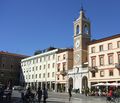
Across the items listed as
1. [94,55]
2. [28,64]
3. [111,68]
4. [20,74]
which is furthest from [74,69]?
[20,74]

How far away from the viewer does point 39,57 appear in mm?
87188

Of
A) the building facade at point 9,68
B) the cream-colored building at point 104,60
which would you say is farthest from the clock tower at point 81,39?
the building facade at point 9,68

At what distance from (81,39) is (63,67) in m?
11.1

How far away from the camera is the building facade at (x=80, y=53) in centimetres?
6239

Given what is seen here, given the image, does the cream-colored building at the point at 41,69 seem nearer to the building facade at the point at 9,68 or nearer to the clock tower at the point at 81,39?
the building facade at the point at 9,68

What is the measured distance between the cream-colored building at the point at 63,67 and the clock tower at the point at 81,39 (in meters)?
4.32

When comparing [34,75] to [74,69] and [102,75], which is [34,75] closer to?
[74,69]

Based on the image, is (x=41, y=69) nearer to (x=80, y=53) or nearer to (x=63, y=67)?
(x=63, y=67)

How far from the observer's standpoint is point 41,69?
278 feet

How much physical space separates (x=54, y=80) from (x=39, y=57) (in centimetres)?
1427

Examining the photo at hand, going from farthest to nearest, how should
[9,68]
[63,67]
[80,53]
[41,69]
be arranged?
[9,68] < [41,69] < [63,67] < [80,53]

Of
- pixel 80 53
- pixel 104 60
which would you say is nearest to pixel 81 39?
pixel 80 53

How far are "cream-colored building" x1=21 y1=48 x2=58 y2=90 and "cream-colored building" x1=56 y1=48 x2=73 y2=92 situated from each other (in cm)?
298

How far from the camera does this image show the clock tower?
63562 millimetres
